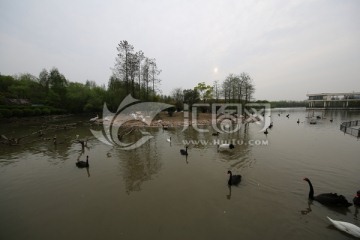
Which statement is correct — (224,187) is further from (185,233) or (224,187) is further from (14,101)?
(14,101)

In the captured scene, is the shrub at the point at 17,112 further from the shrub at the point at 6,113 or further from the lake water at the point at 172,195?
the lake water at the point at 172,195

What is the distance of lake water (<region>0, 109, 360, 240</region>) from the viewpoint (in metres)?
6.23

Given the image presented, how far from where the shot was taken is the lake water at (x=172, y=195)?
20.4 ft

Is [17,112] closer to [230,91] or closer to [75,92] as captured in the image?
[75,92]

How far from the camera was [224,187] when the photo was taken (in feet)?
30.1

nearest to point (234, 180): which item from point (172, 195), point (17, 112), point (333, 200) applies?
point (172, 195)

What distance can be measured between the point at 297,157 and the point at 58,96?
55.7 meters

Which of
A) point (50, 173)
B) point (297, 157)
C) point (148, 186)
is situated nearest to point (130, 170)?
point (148, 186)

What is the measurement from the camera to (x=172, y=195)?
846cm

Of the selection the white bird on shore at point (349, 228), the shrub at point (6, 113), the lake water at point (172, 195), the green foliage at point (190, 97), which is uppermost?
the green foliage at point (190, 97)

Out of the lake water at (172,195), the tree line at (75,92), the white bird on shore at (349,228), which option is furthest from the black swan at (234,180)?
the tree line at (75,92)

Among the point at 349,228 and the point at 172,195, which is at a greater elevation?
the point at 349,228

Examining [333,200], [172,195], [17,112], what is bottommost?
[172,195]

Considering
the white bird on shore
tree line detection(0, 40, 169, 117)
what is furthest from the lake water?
tree line detection(0, 40, 169, 117)
